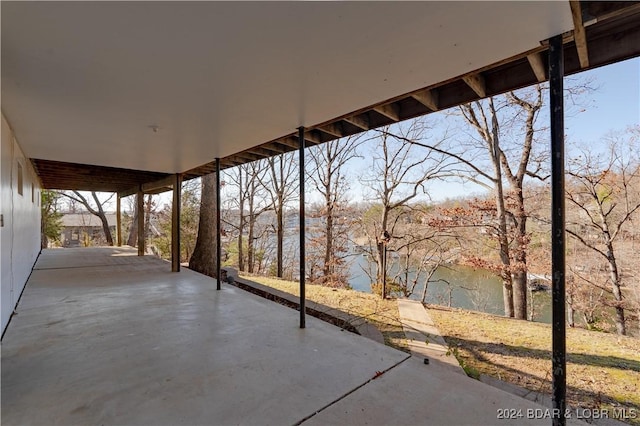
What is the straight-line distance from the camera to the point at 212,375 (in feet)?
7.66

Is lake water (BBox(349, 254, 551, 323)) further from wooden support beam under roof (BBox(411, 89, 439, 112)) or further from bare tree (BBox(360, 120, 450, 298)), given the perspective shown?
wooden support beam under roof (BBox(411, 89, 439, 112))

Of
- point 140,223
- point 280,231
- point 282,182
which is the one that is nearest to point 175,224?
point 140,223

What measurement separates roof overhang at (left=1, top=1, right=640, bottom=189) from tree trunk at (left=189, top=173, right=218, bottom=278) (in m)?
5.57

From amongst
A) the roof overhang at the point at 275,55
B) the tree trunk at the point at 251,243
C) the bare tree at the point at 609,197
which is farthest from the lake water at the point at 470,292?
the roof overhang at the point at 275,55

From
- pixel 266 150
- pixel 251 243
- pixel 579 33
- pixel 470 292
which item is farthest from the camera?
pixel 251 243

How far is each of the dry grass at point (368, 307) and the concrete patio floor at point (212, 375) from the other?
134 centimetres

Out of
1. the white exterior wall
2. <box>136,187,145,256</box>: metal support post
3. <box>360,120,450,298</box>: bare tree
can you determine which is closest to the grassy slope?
the white exterior wall

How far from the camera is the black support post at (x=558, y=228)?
65.7 inches

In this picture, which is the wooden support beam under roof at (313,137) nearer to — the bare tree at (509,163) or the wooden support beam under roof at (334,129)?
the wooden support beam under roof at (334,129)

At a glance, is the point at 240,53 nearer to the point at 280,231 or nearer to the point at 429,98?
the point at 429,98

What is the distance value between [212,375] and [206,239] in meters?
6.72

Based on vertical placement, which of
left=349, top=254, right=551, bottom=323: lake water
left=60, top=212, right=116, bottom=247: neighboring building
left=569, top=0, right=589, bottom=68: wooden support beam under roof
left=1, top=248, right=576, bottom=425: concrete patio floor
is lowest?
left=349, top=254, right=551, bottom=323: lake water

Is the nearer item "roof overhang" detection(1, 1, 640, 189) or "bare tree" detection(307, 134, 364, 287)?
"roof overhang" detection(1, 1, 640, 189)

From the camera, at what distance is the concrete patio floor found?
1885 mm
